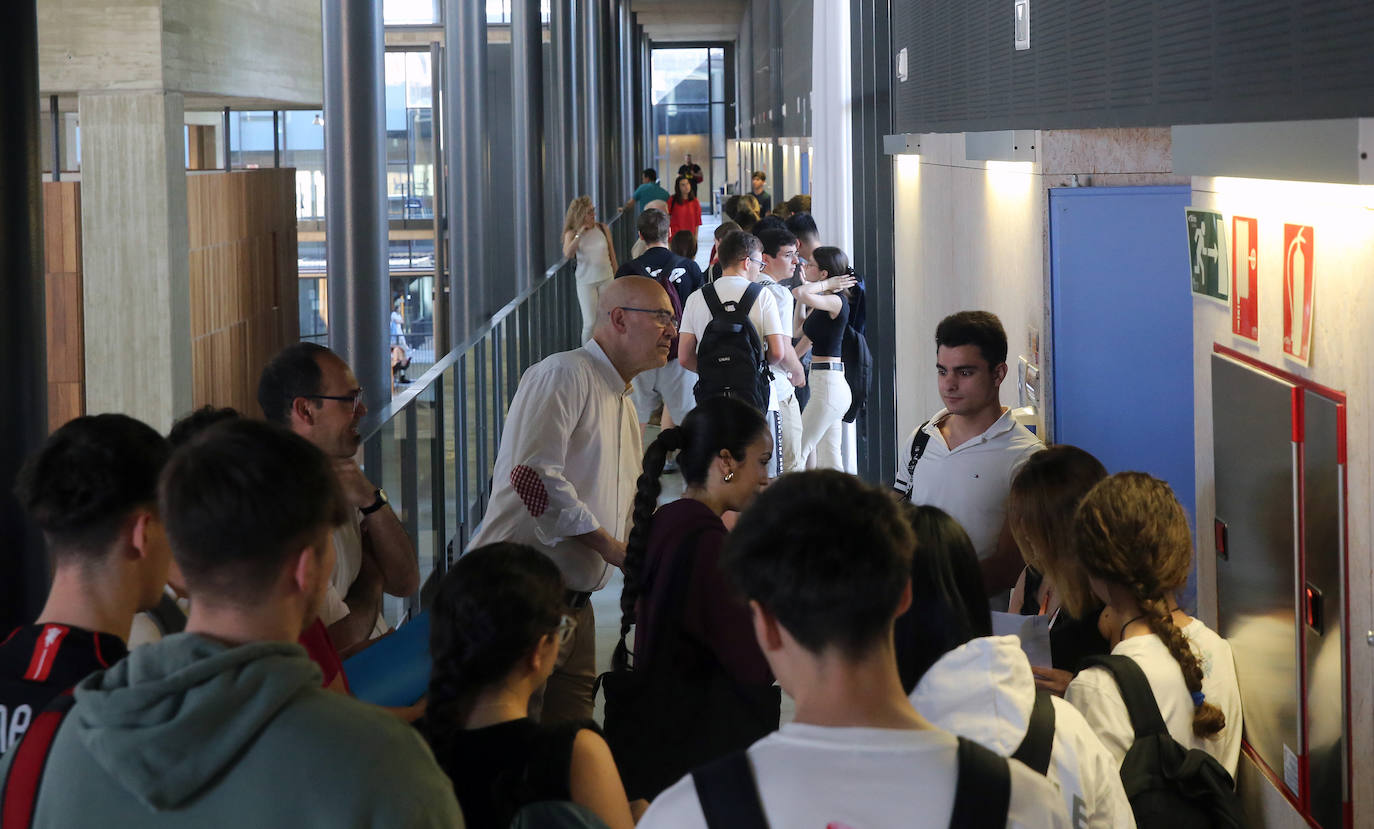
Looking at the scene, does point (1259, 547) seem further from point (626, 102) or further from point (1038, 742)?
point (626, 102)

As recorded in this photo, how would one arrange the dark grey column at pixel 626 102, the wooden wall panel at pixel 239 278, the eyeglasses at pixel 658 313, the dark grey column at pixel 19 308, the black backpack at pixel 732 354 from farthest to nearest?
1. the dark grey column at pixel 626 102
2. the wooden wall panel at pixel 239 278
3. the black backpack at pixel 732 354
4. the eyeglasses at pixel 658 313
5. the dark grey column at pixel 19 308

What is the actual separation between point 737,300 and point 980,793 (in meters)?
5.71

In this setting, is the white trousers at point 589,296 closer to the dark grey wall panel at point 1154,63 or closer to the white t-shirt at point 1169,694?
the dark grey wall panel at point 1154,63

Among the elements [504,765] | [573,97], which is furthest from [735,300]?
[573,97]

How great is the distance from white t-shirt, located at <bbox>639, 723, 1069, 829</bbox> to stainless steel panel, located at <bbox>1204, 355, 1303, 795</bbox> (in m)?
1.70

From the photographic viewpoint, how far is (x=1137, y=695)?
2.53m

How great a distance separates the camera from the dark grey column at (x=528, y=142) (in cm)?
1286

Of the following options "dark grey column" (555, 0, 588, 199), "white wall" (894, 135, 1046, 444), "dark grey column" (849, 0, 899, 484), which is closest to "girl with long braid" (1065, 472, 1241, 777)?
"white wall" (894, 135, 1046, 444)

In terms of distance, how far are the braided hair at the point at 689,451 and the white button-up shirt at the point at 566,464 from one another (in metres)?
0.74

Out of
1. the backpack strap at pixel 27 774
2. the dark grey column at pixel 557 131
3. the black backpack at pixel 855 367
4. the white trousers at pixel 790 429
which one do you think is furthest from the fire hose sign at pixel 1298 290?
the dark grey column at pixel 557 131

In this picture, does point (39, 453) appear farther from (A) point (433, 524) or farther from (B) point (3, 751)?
(A) point (433, 524)

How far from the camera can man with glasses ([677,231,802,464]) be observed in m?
7.09

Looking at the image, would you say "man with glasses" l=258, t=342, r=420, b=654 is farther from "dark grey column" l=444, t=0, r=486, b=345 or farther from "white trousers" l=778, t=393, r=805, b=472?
"dark grey column" l=444, t=0, r=486, b=345

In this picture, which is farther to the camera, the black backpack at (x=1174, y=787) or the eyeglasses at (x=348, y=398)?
the eyeglasses at (x=348, y=398)
